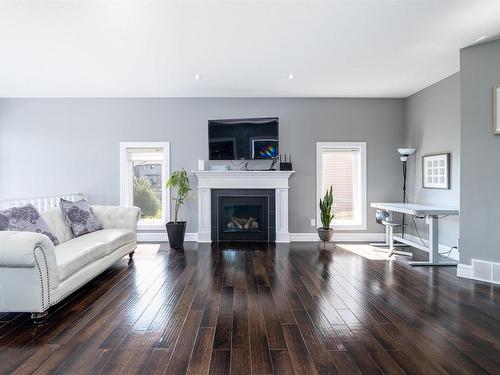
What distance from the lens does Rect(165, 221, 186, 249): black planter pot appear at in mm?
5148

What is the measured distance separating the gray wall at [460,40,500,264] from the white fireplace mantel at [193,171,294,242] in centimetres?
273

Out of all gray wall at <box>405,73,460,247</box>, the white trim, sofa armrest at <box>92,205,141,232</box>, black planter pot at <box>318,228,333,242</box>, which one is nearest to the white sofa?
sofa armrest at <box>92,205,141,232</box>

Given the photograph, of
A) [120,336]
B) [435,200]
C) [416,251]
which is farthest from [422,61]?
[120,336]

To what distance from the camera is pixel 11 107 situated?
222 inches

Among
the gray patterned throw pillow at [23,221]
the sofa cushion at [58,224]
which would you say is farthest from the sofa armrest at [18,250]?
the sofa cushion at [58,224]

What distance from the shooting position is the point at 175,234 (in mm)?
5145

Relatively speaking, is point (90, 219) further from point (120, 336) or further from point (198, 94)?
point (198, 94)

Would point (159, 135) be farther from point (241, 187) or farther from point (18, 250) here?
point (18, 250)

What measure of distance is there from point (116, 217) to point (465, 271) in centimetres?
460

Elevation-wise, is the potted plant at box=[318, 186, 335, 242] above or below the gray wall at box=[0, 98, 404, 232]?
below

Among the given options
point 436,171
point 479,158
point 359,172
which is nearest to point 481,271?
point 479,158


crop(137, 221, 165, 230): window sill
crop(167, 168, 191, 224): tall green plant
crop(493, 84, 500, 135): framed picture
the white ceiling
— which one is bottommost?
crop(137, 221, 165, 230): window sill

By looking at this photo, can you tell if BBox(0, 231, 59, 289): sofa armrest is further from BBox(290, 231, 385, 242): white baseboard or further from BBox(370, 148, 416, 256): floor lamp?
BBox(370, 148, 416, 256): floor lamp

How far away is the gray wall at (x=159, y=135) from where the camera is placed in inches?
223
